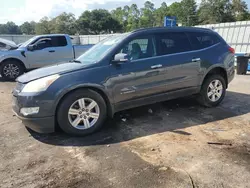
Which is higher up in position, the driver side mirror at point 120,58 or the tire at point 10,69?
the driver side mirror at point 120,58

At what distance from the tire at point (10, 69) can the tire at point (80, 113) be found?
7.04 m

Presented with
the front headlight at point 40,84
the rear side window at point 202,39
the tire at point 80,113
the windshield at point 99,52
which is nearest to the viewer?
the front headlight at point 40,84

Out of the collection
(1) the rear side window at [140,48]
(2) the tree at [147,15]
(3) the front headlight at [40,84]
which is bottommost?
(3) the front headlight at [40,84]

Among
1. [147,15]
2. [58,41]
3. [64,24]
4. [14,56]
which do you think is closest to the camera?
[14,56]

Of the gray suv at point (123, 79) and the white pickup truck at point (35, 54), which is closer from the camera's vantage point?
the gray suv at point (123, 79)

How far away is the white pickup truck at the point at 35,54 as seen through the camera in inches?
384

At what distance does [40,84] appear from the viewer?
3.82 meters

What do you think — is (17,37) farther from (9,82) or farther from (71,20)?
(71,20)

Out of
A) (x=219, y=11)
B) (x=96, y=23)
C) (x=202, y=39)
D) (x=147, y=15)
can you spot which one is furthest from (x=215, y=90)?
(x=147, y=15)

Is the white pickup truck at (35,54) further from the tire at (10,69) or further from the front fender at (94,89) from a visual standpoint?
the front fender at (94,89)

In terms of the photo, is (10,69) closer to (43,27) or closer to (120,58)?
(120,58)

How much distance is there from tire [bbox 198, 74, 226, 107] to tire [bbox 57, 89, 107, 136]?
2411mm

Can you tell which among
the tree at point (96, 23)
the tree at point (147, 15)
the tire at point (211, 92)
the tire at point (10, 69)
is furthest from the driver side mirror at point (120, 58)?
the tree at point (147, 15)

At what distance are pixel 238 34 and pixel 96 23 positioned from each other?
74404 millimetres
